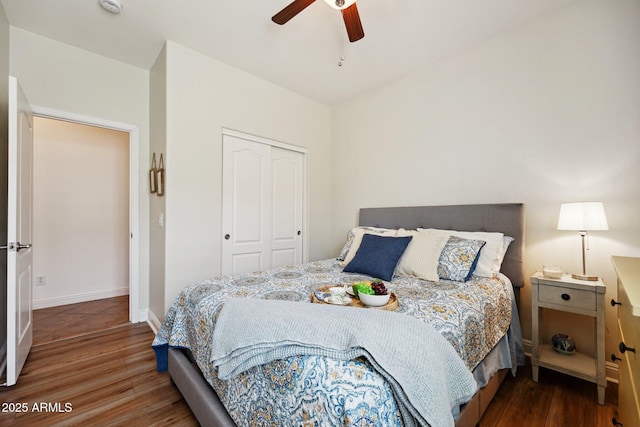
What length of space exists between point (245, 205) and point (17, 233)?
1.72 m

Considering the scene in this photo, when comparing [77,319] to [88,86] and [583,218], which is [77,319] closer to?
[88,86]

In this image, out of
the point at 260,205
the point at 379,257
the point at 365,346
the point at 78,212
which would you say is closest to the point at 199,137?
the point at 260,205

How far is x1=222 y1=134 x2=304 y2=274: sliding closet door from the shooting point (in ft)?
9.60

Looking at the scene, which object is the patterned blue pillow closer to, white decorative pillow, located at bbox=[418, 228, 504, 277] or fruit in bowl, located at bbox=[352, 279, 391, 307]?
white decorative pillow, located at bbox=[418, 228, 504, 277]

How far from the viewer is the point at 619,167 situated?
1876mm

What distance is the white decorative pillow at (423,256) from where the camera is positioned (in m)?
2.02

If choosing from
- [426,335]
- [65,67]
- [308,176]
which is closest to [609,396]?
[426,335]

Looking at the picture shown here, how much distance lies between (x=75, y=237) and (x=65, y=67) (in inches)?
86.3

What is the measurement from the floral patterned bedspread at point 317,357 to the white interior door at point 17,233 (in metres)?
0.88

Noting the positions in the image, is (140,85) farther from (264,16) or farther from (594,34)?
(594,34)

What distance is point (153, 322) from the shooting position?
9.21ft

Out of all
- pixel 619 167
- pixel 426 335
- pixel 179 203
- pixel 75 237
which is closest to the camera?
pixel 426 335

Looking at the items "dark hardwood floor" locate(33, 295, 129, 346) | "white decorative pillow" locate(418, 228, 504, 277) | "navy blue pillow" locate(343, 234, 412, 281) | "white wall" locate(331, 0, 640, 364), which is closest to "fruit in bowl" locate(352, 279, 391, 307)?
"navy blue pillow" locate(343, 234, 412, 281)

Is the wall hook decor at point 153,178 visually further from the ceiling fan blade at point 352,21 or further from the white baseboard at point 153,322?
the ceiling fan blade at point 352,21
